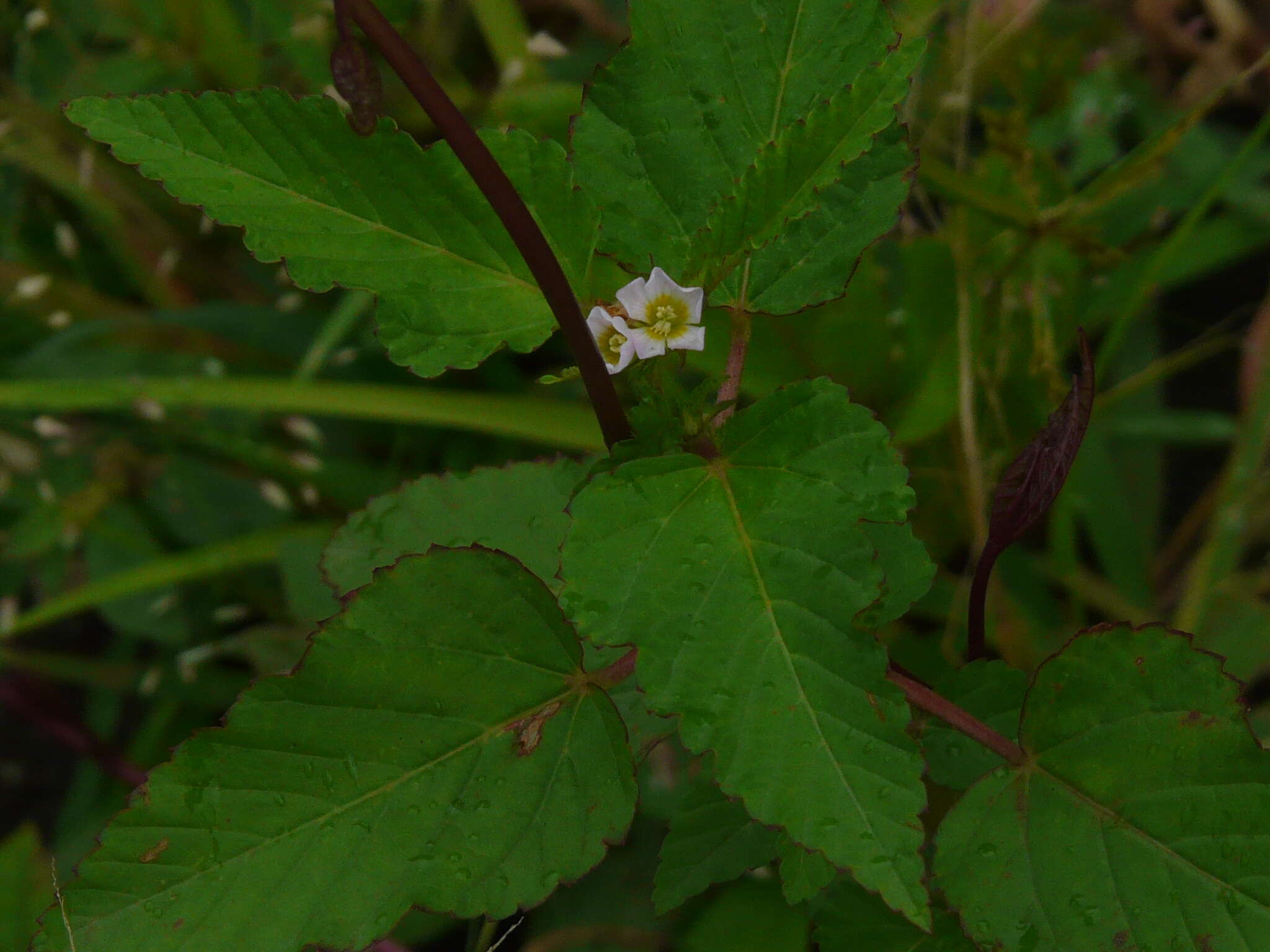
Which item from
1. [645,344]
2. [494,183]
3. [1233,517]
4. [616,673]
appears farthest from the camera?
[1233,517]

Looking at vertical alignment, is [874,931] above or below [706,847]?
below

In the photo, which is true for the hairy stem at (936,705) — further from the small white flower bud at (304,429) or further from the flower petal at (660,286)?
the small white flower bud at (304,429)

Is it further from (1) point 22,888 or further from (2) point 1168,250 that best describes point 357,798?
(2) point 1168,250

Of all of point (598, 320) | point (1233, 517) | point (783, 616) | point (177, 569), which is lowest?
point (783, 616)

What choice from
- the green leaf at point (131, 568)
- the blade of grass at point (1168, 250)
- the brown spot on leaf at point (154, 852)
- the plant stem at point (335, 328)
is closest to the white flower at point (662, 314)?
the brown spot on leaf at point (154, 852)

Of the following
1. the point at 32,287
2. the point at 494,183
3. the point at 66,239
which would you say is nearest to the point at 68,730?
the point at 32,287

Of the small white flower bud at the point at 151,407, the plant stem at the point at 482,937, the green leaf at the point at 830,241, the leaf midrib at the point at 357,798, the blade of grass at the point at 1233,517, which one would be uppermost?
the small white flower bud at the point at 151,407

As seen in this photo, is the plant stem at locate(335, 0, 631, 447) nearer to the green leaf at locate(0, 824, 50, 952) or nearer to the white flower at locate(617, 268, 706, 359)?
the white flower at locate(617, 268, 706, 359)
